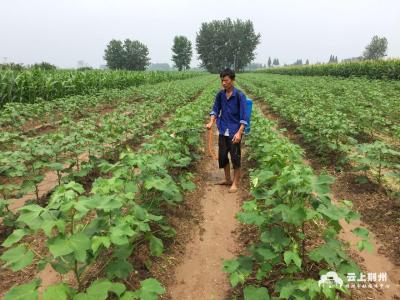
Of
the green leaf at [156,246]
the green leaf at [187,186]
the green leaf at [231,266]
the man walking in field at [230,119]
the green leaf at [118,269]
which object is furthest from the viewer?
the man walking in field at [230,119]

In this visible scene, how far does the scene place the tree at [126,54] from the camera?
310 ft

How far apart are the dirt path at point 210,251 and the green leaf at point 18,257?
5.49ft

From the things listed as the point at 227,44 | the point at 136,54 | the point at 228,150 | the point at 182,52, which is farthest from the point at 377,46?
the point at 228,150

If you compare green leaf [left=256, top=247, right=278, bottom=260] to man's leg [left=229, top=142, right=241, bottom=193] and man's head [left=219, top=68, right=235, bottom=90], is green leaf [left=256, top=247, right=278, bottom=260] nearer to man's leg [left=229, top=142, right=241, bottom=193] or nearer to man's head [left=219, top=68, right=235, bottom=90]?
man's leg [left=229, top=142, right=241, bottom=193]

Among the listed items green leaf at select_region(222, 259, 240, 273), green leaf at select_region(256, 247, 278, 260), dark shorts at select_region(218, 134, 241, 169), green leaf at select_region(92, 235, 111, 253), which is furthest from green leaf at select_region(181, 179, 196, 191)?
green leaf at select_region(92, 235, 111, 253)

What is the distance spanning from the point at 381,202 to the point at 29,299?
195 inches

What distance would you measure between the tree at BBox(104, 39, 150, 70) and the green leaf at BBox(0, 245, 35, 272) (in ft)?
313

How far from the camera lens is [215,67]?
101500 millimetres

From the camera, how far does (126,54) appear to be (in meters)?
95.2

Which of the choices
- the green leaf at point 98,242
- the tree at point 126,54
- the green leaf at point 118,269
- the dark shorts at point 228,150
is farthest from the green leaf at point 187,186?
the tree at point 126,54

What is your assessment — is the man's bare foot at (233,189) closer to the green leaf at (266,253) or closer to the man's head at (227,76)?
the man's head at (227,76)

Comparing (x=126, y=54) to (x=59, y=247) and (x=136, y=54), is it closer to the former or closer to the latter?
(x=136, y=54)

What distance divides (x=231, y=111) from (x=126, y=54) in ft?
311

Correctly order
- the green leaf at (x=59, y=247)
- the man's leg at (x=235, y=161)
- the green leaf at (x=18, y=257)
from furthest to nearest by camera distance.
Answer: the man's leg at (x=235, y=161)
the green leaf at (x=18, y=257)
the green leaf at (x=59, y=247)
